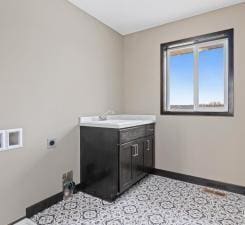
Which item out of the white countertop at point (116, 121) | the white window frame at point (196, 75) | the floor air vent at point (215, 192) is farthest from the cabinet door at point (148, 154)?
the floor air vent at point (215, 192)

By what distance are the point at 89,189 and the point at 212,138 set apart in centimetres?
183

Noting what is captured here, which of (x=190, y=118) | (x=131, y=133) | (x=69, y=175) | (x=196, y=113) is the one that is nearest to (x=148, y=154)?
(x=131, y=133)

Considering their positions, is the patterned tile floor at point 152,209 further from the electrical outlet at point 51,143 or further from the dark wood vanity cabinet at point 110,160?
the electrical outlet at point 51,143

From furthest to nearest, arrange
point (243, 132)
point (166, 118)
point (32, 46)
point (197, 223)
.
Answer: point (166, 118)
point (243, 132)
point (32, 46)
point (197, 223)

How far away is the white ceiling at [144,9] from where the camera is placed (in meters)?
2.34

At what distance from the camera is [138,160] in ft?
8.52

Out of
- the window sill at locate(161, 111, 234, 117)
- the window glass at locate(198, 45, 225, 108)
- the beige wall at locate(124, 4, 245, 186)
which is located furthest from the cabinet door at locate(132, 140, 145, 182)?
the window glass at locate(198, 45, 225, 108)

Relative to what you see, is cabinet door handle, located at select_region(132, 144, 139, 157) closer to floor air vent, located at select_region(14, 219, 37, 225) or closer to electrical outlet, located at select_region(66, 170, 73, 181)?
electrical outlet, located at select_region(66, 170, 73, 181)

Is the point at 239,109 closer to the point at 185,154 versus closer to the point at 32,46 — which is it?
the point at 185,154

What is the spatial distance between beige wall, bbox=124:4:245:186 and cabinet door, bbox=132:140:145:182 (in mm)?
480

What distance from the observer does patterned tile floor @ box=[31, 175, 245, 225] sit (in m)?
1.82

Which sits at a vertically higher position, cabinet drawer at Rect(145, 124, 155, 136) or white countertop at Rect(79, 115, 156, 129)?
white countertop at Rect(79, 115, 156, 129)

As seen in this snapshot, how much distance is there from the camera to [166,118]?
2.95 meters

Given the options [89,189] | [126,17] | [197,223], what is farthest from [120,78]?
[197,223]
